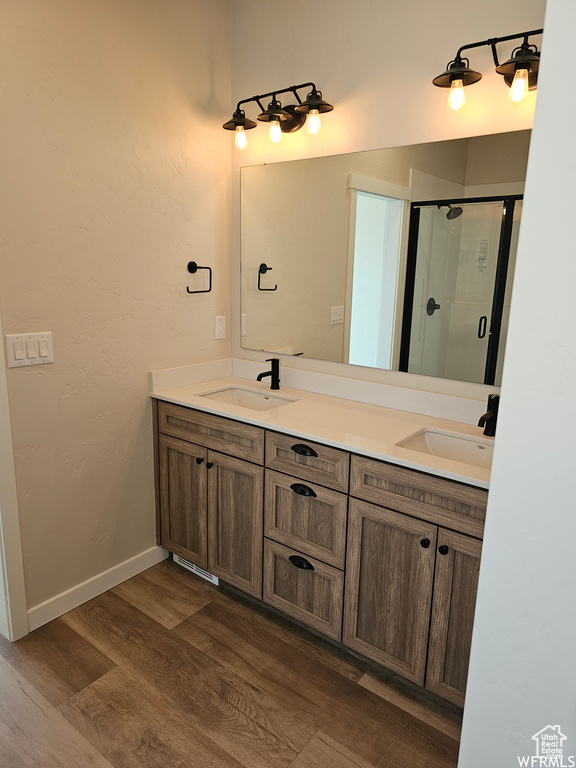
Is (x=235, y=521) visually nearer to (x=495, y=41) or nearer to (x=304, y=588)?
(x=304, y=588)

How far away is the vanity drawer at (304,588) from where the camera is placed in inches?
79.9

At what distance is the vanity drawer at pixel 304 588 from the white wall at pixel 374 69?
2.85 ft

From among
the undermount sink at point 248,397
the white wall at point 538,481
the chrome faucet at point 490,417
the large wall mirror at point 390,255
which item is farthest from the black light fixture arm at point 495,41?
the undermount sink at point 248,397

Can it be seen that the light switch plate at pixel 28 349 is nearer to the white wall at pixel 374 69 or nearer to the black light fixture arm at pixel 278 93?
the white wall at pixel 374 69

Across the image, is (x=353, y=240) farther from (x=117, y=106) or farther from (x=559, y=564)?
(x=559, y=564)

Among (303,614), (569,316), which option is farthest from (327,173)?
(303,614)

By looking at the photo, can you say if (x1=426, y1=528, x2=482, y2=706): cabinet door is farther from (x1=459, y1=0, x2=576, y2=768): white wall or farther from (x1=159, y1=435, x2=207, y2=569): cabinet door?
(x1=159, y1=435, x2=207, y2=569): cabinet door

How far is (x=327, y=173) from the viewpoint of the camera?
2449mm

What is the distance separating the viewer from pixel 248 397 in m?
2.74

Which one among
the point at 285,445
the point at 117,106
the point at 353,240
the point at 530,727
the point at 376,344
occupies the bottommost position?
the point at 530,727

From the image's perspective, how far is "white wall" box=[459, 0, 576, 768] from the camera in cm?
93

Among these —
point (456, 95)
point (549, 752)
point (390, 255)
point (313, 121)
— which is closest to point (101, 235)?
point (313, 121)

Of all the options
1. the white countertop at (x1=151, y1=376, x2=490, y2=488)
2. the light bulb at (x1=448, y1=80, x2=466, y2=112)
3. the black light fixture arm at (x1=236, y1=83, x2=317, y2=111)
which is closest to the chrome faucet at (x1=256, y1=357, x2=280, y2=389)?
the white countertop at (x1=151, y1=376, x2=490, y2=488)

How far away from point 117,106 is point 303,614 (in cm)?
225
